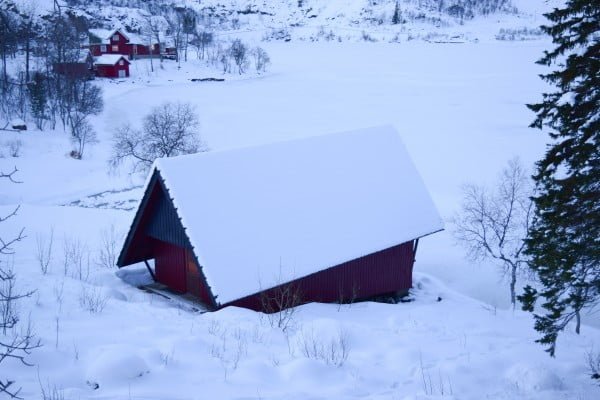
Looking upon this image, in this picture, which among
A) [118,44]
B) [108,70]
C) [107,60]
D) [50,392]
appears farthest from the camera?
[118,44]

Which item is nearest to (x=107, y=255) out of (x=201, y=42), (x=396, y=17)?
(x=201, y=42)

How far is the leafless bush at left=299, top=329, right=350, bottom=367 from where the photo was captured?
28.3 ft

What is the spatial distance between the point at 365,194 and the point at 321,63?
274 feet

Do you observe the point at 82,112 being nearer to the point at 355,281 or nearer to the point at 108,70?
the point at 108,70

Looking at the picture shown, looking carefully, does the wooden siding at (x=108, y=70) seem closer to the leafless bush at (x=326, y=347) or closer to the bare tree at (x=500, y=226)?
the bare tree at (x=500, y=226)

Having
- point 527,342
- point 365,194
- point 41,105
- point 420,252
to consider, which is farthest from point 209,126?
point 527,342

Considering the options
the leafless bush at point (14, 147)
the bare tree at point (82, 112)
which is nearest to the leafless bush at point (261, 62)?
the bare tree at point (82, 112)

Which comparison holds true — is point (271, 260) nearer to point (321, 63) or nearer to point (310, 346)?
point (310, 346)

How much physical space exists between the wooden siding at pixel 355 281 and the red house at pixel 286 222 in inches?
1.3

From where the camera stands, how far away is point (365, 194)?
57.5ft

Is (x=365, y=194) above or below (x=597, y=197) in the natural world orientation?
below

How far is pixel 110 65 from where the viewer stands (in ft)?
245

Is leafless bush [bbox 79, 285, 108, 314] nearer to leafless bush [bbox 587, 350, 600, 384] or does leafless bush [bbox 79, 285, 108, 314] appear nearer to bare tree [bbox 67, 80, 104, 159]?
leafless bush [bbox 587, 350, 600, 384]

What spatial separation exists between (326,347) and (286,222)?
6.02 metres
